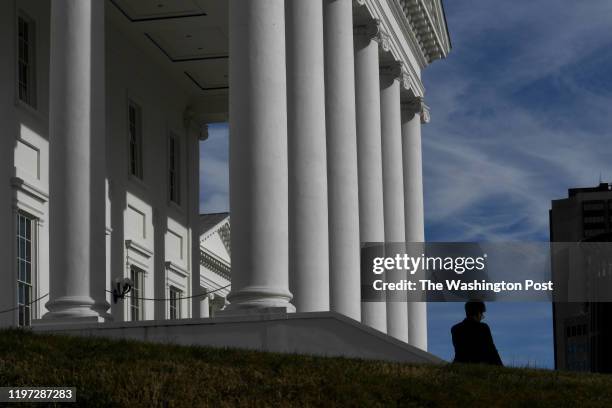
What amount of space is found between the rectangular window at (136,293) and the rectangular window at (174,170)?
603 cm

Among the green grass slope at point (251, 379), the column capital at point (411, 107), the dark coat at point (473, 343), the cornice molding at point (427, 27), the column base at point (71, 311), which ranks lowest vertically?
the green grass slope at point (251, 379)

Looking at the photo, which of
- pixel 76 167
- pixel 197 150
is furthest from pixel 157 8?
pixel 76 167

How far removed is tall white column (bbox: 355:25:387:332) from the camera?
55625mm

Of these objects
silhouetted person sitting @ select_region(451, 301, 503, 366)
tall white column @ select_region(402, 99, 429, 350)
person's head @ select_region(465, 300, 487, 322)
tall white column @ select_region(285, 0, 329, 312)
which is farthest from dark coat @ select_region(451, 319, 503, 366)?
tall white column @ select_region(402, 99, 429, 350)

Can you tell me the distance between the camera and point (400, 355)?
117 feet

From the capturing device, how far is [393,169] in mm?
62656

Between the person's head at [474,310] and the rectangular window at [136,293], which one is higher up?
the rectangular window at [136,293]

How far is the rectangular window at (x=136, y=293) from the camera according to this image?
5899 centimetres

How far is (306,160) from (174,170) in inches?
862

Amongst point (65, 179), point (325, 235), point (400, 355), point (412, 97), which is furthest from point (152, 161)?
point (400, 355)

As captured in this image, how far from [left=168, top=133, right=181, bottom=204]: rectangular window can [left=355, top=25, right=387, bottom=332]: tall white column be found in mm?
11959

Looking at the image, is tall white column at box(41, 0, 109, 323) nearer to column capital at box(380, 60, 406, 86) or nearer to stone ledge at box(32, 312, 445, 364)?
stone ledge at box(32, 312, 445, 364)

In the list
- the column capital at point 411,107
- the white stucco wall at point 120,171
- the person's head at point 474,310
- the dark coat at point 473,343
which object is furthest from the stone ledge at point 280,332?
the column capital at point 411,107

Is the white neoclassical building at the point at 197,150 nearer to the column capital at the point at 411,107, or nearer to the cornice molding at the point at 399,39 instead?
the column capital at the point at 411,107
